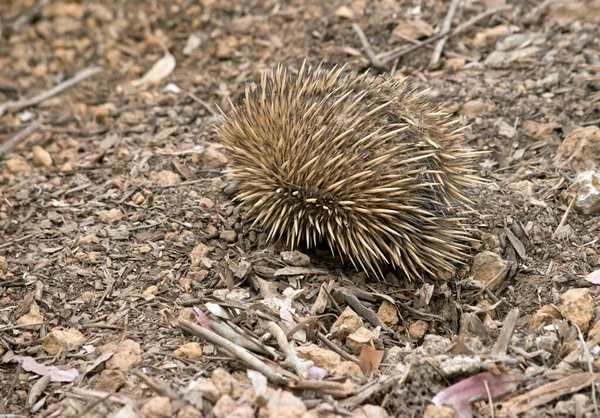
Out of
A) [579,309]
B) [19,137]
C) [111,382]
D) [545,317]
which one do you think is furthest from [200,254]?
[19,137]

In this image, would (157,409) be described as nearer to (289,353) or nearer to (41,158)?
(289,353)

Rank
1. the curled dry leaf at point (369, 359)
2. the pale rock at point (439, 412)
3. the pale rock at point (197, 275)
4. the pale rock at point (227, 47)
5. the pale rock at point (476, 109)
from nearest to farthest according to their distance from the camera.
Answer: the pale rock at point (439, 412)
the curled dry leaf at point (369, 359)
the pale rock at point (197, 275)
the pale rock at point (476, 109)
the pale rock at point (227, 47)

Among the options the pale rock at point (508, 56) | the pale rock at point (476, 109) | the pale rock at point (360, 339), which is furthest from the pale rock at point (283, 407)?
the pale rock at point (508, 56)

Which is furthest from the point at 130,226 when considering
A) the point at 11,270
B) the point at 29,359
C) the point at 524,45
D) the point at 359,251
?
the point at 524,45

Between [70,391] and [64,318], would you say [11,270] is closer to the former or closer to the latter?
[64,318]

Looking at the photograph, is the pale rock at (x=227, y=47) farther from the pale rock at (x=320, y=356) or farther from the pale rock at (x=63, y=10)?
the pale rock at (x=320, y=356)

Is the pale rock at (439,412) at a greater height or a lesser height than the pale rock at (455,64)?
lesser

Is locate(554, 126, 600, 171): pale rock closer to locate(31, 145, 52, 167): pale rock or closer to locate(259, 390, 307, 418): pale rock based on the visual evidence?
locate(259, 390, 307, 418): pale rock

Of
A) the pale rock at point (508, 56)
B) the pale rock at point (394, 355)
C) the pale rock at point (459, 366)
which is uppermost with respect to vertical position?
the pale rock at point (508, 56)

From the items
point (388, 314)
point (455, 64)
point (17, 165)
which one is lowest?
point (17, 165)
